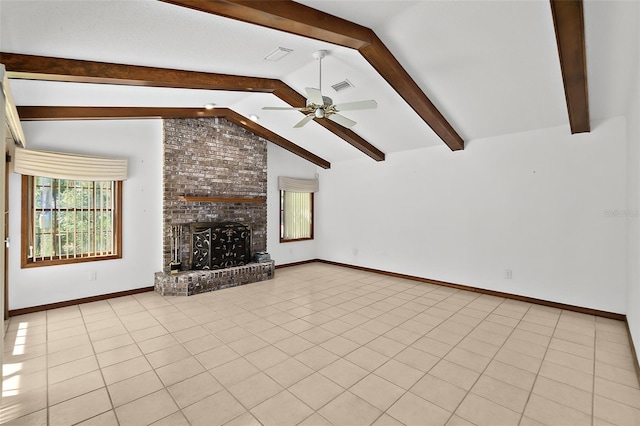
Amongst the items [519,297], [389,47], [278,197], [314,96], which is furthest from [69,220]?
[519,297]

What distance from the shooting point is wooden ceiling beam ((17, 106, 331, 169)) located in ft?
13.4

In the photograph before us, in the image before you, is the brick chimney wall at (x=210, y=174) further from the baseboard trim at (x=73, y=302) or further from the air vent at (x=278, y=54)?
the air vent at (x=278, y=54)

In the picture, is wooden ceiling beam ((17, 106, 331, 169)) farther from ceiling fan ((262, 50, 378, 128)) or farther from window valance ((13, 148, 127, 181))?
ceiling fan ((262, 50, 378, 128))

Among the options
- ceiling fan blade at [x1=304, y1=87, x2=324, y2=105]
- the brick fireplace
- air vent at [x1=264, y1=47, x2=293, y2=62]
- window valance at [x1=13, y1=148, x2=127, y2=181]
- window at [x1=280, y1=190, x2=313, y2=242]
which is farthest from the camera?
window at [x1=280, y1=190, x2=313, y2=242]

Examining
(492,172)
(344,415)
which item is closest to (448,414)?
(344,415)

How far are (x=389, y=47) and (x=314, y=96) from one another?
96cm

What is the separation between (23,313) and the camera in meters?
4.12

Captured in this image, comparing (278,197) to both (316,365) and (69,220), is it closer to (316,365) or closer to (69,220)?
(69,220)

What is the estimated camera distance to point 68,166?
14.1 feet

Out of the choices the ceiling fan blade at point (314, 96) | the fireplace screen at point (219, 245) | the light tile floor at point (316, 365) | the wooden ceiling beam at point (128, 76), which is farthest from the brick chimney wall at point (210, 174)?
Answer: the ceiling fan blade at point (314, 96)

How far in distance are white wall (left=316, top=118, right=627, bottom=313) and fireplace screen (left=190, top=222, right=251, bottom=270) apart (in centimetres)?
260

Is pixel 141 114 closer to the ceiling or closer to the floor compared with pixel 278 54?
closer to the floor

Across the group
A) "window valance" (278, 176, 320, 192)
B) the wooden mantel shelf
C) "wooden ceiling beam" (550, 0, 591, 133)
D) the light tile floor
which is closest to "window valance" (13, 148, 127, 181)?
the wooden mantel shelf

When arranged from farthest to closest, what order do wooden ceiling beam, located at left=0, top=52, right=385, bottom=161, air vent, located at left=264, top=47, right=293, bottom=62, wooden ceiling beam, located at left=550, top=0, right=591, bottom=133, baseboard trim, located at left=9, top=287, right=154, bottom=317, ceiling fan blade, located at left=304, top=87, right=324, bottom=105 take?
baseboard trim, located at left=9, top=287, right=154, bottom=317 → air vent, located at left=264, top=47, right=293, bottom=62 → ceiling fan blade, located at left=304, top=87, right=324, bottom=105 → wooden ceiling beam, located at left=0, top=52, right=385, bottom=161 → wooden ceiling beam, located at left=550, top=0, right=591, bottom=133
